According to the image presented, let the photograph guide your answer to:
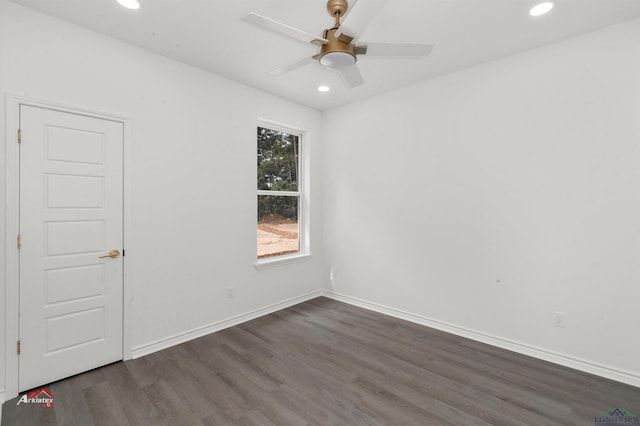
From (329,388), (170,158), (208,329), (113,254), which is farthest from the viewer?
(208,329)

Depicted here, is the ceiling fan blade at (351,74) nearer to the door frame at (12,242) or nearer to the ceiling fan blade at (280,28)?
the ceiling fan blade at (280,28)

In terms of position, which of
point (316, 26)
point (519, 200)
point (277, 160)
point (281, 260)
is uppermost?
point (316, 26)

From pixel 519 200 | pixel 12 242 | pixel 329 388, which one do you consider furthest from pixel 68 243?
pixel 519 200

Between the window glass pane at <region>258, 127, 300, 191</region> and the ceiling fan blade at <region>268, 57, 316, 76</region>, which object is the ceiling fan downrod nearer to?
the ceiling fan blade at <region>268, 57, 316, 76</region>

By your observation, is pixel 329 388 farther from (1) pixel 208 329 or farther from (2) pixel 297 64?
(2) pixel 297 64

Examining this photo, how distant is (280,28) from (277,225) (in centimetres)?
284

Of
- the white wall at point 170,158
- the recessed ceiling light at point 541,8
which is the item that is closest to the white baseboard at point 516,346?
the white wall at point 170,158

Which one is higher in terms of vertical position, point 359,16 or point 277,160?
Result: point 359,16

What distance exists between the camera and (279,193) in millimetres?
4227

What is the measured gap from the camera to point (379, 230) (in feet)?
13.1

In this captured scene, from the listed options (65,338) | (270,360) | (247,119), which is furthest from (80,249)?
(247,119)

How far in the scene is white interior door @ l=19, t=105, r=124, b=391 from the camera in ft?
7.48

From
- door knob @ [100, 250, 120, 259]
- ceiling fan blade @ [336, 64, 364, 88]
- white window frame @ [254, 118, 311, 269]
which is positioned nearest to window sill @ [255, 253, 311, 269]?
white window frame @ [254, 118, 311, 269]

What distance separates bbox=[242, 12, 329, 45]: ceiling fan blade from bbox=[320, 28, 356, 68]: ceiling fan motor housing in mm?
38
